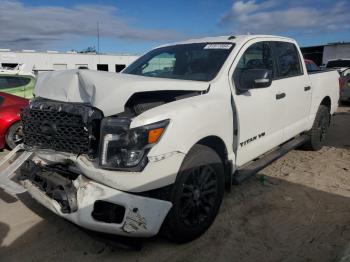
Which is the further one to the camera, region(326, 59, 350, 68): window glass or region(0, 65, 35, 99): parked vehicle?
region(326, 59, 350, 68): window glass

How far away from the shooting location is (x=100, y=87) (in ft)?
9.32

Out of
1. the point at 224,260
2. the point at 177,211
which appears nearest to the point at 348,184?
the point at 224,260

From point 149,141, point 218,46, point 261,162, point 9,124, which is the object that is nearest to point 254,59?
point 218,46

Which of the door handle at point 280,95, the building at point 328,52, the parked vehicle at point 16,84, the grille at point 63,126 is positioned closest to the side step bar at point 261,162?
the door handle at point 280,95

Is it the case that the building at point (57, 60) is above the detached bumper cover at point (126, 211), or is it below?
above

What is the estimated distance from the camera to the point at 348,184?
190 inches

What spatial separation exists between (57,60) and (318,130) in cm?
3126

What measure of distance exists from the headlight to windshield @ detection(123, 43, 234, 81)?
1.30 metres

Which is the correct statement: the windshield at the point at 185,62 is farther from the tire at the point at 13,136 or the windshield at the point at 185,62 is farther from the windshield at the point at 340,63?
the windshield at the point at 340,63

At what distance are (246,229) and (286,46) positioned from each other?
289 cm

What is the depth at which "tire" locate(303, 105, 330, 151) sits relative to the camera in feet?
19.6

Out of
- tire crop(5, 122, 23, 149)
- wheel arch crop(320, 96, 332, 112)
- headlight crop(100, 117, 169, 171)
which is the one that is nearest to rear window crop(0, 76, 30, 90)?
tire crop(5, 122, 23, 149)

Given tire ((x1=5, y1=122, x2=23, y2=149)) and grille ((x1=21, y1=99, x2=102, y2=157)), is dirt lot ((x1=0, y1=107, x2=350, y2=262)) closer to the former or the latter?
grille ((x1=21, y1=99, x2=102, y2=157))

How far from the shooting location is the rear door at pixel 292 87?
473 cm
